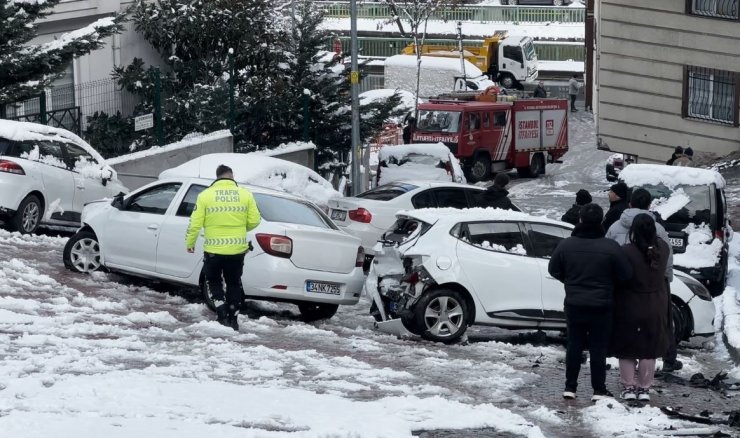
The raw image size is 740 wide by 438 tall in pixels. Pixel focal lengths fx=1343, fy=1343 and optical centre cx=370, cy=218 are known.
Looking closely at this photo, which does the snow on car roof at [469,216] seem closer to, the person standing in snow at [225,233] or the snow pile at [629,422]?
the person standing in snow at [225,233]

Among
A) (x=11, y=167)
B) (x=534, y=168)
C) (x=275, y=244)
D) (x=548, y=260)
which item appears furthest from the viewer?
(x=534, y=168)

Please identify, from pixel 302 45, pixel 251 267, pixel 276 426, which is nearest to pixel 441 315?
pixel 251 267

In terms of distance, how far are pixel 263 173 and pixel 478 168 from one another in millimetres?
18637

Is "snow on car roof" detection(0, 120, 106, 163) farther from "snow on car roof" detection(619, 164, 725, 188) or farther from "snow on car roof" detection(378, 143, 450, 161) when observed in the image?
"snow on car roof" detection(378, 143, 450, 161)

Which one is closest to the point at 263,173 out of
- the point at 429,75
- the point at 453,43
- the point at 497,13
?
the point at 429,75

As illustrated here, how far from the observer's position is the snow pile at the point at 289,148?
28017 millimetres

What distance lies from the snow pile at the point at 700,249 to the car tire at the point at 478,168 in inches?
779

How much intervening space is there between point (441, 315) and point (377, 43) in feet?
194

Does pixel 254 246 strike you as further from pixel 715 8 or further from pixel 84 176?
pixel 715 8

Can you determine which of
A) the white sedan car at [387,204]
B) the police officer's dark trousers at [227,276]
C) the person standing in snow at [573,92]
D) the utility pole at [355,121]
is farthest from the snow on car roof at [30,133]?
the person standing in snow at [573,92]

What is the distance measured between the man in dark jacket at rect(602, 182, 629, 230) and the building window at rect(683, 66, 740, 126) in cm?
1697

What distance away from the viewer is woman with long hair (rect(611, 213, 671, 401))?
34.1 feet

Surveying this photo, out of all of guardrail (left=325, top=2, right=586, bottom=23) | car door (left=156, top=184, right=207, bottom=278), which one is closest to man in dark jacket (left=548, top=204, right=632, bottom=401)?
car door (left=156, top=184, right=207, bottom=278)

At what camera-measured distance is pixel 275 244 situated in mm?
13688
